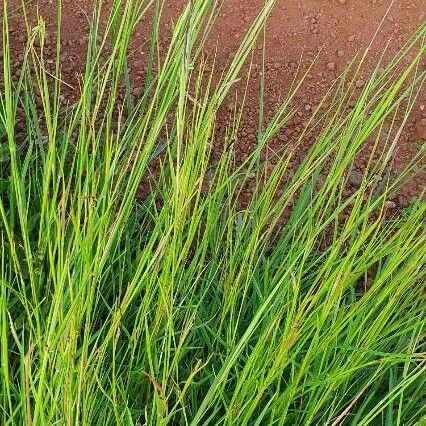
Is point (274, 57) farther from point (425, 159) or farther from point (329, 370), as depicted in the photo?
point (329, 370)

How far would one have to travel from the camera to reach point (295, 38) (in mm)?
2094

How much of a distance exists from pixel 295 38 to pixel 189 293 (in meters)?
0.88

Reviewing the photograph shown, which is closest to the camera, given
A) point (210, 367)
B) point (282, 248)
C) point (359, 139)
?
point (359, 139)

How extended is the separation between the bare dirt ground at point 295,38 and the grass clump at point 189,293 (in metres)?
0.32

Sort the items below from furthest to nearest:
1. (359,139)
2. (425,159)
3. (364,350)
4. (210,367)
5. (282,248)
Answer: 1. (425,159)
2. (282,248)
3. (210,367)
4. (359,139)
5. (364,350)

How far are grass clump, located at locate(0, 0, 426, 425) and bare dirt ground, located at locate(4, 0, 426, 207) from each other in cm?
32

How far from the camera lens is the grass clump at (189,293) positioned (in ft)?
4.05

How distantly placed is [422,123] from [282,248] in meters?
0.59

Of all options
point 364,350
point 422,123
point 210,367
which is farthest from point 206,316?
point 422,123

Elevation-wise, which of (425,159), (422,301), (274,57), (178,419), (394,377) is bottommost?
(178,419)

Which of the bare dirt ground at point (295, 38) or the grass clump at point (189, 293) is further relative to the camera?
the bare dirt ground at point (295, 38)

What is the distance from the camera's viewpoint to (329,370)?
1447 mm

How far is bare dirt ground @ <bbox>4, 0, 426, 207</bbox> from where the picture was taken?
6.62ft

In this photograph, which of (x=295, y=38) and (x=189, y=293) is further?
(x=295, y=38)
